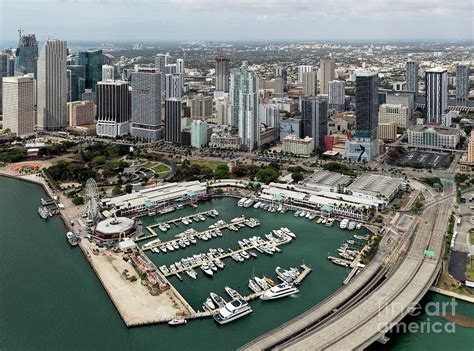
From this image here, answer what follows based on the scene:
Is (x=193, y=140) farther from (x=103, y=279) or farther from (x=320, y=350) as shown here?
(x=320, y=350)

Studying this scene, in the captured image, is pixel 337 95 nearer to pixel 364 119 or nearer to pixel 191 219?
pixel 364 119

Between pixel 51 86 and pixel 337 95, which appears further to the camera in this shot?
pixel 337 95

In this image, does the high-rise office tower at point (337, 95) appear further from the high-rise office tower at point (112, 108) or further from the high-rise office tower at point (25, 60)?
the high-rise office tower at point (25, 60)

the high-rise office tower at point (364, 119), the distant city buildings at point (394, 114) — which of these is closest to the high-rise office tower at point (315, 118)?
the high-rise office tower at point (364, 119)

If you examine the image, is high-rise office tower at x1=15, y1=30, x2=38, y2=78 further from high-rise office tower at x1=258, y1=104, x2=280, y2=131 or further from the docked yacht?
the docked yacht

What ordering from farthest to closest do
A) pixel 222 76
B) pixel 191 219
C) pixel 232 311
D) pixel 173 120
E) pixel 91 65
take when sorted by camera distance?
1. pixel 222 76
2. pixel 91 65
3. pixel 173 120
4. pixel 191 219
5. pixel 232 311

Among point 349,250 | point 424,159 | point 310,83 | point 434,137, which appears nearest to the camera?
point 349,250

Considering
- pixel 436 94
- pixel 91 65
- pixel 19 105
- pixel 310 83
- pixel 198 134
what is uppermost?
pixel 91 65

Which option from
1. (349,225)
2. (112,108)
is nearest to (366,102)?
(349,225)
